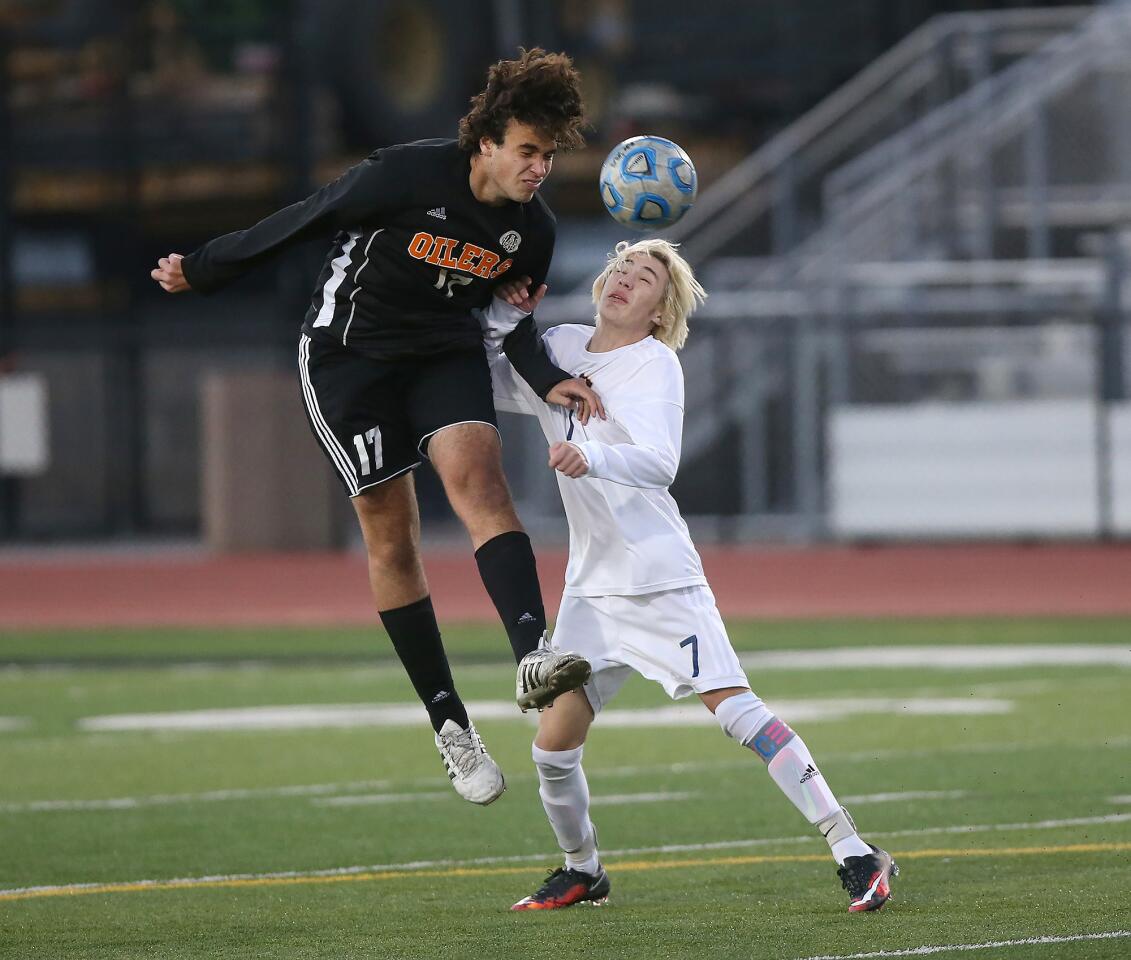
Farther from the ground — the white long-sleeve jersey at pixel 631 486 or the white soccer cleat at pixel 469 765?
the white long-sleeve jersey at pixel 631 486

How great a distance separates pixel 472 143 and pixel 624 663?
169 cm

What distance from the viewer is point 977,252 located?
2325 cm

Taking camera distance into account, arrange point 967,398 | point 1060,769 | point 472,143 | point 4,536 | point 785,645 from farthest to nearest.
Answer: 1. point 4,536
2. point 967,398
3. point 785,645
4. point 1060,769
5. point 472,143

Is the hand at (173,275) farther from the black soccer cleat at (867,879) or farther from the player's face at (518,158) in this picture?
the black soccer cleat at (867,879)

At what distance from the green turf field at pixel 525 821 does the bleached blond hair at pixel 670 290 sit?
1707 mm

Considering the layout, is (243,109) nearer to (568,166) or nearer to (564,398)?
(568,166)

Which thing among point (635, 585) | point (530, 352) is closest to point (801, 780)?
point (635, 585)

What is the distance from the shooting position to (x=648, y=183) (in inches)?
272

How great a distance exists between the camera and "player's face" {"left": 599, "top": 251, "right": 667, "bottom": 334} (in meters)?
6.72

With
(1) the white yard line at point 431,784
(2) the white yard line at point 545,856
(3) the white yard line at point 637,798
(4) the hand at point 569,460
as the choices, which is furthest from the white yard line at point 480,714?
(4) the hand at point 569,460

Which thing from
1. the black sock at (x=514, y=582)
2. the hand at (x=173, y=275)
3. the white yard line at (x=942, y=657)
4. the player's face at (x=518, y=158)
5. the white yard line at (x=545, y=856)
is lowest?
the white yard line at (x=942, y=657)

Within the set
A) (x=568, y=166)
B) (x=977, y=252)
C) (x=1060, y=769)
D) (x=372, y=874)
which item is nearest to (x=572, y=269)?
(x=568, y=166)

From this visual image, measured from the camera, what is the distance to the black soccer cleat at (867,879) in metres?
6.25

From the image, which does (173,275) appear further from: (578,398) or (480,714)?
(480,714)
